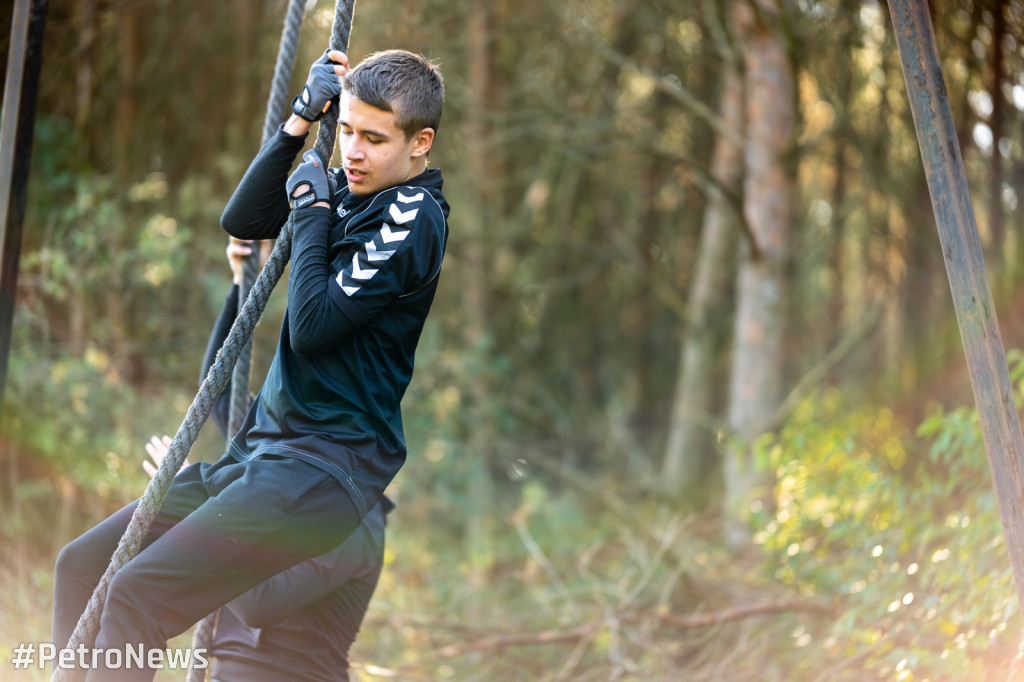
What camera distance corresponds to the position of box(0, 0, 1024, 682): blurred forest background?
491 centimetres

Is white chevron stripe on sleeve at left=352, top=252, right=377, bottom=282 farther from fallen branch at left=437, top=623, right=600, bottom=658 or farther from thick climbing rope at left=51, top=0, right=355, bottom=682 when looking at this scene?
fallen branch at left=437, top=623, right=600, bottom=658

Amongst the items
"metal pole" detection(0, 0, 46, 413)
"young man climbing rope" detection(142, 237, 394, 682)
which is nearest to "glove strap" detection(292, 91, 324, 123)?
"young man climbing rope" detection(142, 237, 394, 682)

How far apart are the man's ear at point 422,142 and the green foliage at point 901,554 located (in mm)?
2502

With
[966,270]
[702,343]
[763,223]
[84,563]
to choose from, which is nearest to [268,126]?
[84,563]

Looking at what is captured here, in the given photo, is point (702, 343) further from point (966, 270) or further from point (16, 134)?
point (16, 134)

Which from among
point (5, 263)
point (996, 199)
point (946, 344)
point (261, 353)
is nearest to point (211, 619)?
point (5, 263)

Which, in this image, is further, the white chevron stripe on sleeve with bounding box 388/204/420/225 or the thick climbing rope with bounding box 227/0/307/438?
the thick climbing rope with bounding box 227/0/307/438

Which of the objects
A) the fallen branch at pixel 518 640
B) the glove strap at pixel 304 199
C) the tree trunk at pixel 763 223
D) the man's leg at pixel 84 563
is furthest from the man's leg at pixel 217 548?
the tree trunk at pixel 763 223

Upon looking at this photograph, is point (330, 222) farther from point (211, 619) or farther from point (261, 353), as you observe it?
point (261, 353)

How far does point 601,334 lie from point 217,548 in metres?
8.73

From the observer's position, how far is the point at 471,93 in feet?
27.7

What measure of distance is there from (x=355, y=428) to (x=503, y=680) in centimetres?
338

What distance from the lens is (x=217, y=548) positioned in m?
2.12

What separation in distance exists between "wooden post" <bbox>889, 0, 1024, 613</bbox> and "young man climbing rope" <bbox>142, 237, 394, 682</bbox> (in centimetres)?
175
